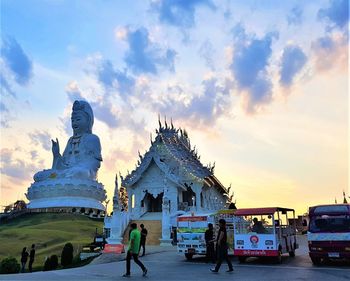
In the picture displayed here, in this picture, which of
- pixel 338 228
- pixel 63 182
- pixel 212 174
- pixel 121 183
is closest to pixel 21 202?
pixel 63 182

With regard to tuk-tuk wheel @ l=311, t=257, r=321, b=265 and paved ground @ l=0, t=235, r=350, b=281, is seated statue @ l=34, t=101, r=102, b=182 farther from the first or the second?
tuk-tuk wheel @ l=311, t=257, r=321, b=265

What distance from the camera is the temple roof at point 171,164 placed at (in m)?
37.2

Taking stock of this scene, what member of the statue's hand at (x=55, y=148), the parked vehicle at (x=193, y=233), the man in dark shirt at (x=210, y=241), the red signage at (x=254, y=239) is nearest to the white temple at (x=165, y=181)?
the parked vehicle at (x=193, y=233)

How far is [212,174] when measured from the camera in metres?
40.7

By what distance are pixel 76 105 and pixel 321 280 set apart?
173ft

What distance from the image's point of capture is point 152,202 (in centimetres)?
4000

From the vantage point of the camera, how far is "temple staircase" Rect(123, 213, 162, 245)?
2867 centimetres

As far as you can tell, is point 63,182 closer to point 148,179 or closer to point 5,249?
point 148,179

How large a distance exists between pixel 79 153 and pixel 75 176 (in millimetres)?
4356

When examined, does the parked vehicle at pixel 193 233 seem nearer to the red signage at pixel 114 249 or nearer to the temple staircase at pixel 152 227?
the red signage at pixel 114 249

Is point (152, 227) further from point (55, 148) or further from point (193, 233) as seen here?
point (55, 148)

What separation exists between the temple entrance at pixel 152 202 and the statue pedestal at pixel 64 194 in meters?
16.5

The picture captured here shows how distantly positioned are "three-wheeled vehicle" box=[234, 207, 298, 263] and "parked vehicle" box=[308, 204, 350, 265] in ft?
4.39

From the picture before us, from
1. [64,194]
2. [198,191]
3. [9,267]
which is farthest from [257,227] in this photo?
[64,194]
